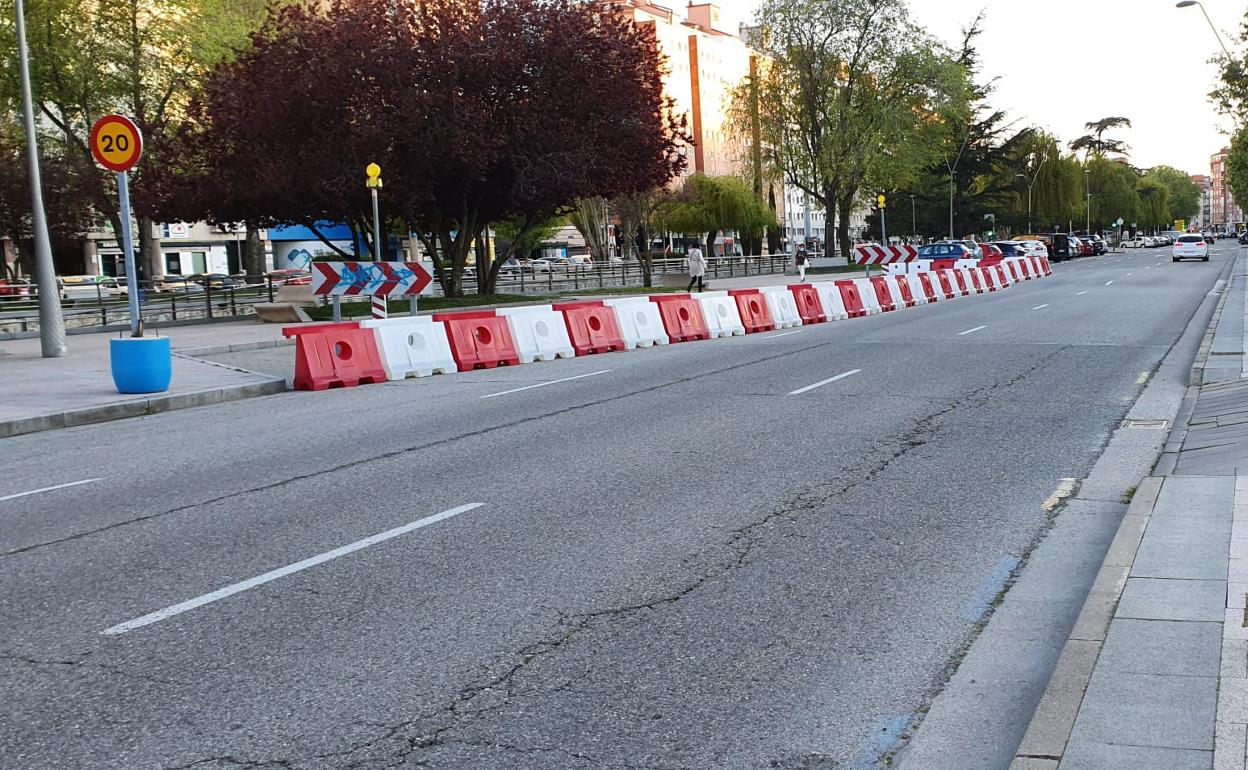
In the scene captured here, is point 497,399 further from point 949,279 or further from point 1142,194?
point 1142,194

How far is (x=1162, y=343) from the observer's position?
711 inches

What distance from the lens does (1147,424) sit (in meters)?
10.3

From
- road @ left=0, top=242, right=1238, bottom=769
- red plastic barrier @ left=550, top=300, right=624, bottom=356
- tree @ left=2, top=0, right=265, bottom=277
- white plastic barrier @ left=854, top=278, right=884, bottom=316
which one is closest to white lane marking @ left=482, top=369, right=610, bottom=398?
road @ left=0, top=242, right=1238, bottom=769

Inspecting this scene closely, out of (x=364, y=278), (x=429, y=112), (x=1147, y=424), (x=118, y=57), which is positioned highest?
(x=118, y=57)

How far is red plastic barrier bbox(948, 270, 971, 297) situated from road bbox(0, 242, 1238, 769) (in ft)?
81.3

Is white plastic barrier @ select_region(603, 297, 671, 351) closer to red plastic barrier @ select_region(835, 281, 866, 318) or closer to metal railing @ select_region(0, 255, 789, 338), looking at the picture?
red plastic barrier @ select_region(835, 281, 866, 318)

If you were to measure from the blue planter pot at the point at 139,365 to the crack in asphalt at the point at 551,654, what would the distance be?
9.40 m

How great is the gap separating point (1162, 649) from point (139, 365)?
41.5ft

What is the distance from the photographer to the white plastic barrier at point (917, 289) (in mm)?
32312

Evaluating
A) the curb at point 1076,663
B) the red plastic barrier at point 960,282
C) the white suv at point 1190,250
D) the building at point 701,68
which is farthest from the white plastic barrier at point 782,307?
the building at point 701,68

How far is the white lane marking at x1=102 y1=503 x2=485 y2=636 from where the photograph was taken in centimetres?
527

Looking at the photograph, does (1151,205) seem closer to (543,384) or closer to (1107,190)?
(1107,190)

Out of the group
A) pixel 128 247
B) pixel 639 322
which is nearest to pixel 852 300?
pixel 639 322

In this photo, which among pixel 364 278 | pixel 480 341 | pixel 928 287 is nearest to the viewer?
pixel 480 341
